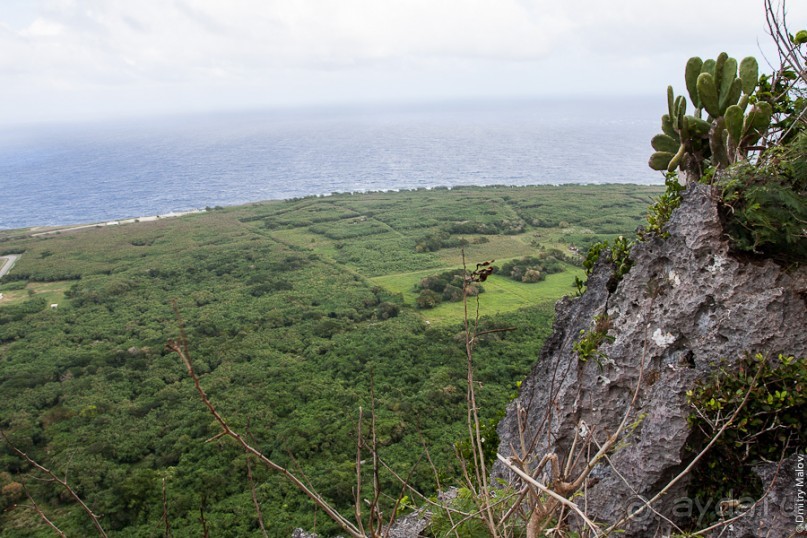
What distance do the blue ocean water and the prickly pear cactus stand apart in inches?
3018

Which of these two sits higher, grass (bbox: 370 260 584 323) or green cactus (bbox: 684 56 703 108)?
green cactus (bbox: 684 56 703 108)

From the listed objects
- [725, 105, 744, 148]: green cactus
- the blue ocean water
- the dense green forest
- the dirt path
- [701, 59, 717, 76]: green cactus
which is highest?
[701, 59, 717, 76]: green cactus

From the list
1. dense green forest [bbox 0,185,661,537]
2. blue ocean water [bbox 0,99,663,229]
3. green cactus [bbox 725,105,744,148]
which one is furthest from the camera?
blue ocean water [bbox 0,99,663,229]

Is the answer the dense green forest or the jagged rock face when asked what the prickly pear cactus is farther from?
the dense green forest

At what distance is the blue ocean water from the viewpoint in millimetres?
83562

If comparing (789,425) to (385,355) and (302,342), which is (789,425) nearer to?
(385,355)

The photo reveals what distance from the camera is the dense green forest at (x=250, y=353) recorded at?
16.1 m

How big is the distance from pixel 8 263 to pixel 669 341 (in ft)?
180

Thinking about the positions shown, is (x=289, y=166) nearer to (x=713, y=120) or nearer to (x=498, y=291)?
(x=498, y=291)

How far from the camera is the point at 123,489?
16062 millimetres

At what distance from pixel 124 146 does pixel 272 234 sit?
141558mm

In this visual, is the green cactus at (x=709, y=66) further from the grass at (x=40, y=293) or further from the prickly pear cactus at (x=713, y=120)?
the grass at (x=40, y=293)

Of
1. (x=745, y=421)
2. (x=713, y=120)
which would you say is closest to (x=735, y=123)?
(x=713, y=120)

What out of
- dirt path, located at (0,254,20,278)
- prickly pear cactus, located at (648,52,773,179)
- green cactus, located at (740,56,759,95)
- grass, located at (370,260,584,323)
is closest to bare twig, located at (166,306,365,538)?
prickly pear cactus, located at (648,52,773,179)
